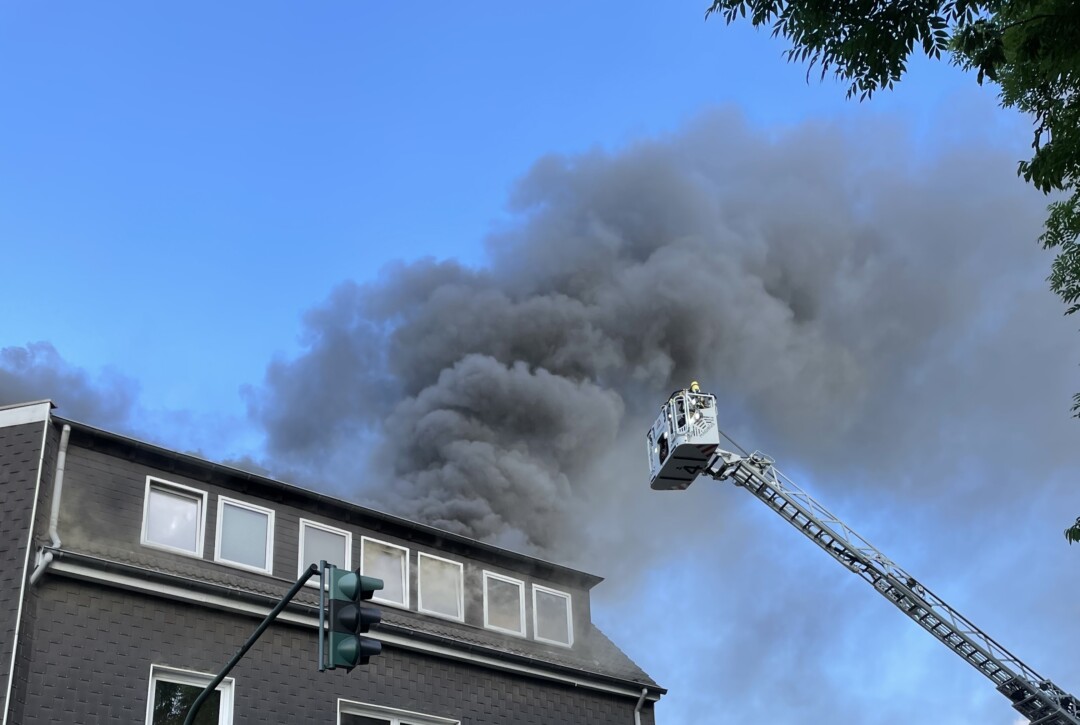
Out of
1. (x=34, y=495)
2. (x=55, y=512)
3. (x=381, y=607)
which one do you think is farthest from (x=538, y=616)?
(x=34, y=495)

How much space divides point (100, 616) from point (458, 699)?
5716 millimetres

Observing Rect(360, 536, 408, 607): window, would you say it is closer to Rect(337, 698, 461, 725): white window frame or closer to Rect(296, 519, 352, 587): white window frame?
Rect(296, 519, 352, 587): white window frame

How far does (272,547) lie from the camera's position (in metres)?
16.9

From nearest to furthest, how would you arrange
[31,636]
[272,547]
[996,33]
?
[996,33] → [31,636] → [272,547]

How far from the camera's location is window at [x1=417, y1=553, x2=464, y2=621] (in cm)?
1841

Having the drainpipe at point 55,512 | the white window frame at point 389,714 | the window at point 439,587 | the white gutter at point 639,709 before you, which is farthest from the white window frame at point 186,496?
the white gutter at point 639,709

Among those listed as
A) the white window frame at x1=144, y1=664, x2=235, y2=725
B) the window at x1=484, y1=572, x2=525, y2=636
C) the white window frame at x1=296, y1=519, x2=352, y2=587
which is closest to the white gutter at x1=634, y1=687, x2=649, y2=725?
the window at x1=484, y1=572, x2=525, y2=636

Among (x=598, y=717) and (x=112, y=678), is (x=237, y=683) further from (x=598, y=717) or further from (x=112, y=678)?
(x=598, y=717)

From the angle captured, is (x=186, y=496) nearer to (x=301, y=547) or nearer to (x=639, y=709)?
(x=301, y=547)

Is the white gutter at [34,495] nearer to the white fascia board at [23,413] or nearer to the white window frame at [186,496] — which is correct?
the white fascia board at [23,413]

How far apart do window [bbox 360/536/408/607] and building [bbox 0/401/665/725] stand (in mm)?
32

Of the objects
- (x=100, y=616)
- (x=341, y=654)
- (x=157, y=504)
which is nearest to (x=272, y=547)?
(x=157, y=504)

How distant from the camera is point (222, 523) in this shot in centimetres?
1641

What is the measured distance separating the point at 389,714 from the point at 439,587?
2465mm
